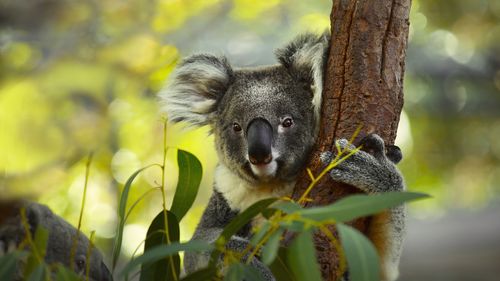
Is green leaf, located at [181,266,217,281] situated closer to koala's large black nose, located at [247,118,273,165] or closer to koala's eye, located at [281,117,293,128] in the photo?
koala's large black nose, located at [247,118,273,165]

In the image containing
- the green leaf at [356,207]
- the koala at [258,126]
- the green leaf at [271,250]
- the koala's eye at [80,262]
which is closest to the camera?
the green leaf at [271,250]

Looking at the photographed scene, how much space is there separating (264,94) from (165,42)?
342 cm

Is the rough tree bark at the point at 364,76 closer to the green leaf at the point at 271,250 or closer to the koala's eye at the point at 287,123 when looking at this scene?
the koala's eye at the point at 287,123

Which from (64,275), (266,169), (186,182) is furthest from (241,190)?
(64,275)

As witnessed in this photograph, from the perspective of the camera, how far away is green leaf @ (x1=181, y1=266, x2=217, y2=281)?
1.95 m

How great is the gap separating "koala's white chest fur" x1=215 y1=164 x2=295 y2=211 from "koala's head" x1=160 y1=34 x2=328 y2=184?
0.18 ft

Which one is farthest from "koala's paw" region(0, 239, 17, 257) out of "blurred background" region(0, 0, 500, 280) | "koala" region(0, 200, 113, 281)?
"blurred background" region(0, 0, 500, 280)

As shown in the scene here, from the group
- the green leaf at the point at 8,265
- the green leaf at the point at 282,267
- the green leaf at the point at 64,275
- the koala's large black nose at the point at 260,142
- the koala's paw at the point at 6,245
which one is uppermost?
the koala's large black nose at the point at 260,142

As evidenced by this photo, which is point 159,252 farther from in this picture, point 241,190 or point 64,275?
point 241,190

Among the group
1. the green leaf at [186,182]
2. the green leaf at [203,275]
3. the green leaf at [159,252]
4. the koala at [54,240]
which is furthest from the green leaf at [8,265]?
the koala at [54,240]

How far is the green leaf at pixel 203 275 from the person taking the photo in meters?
→ 1.95

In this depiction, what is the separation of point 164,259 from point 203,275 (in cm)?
26

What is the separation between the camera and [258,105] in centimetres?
312

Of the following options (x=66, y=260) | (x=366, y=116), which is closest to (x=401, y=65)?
(x=366, y=116)
